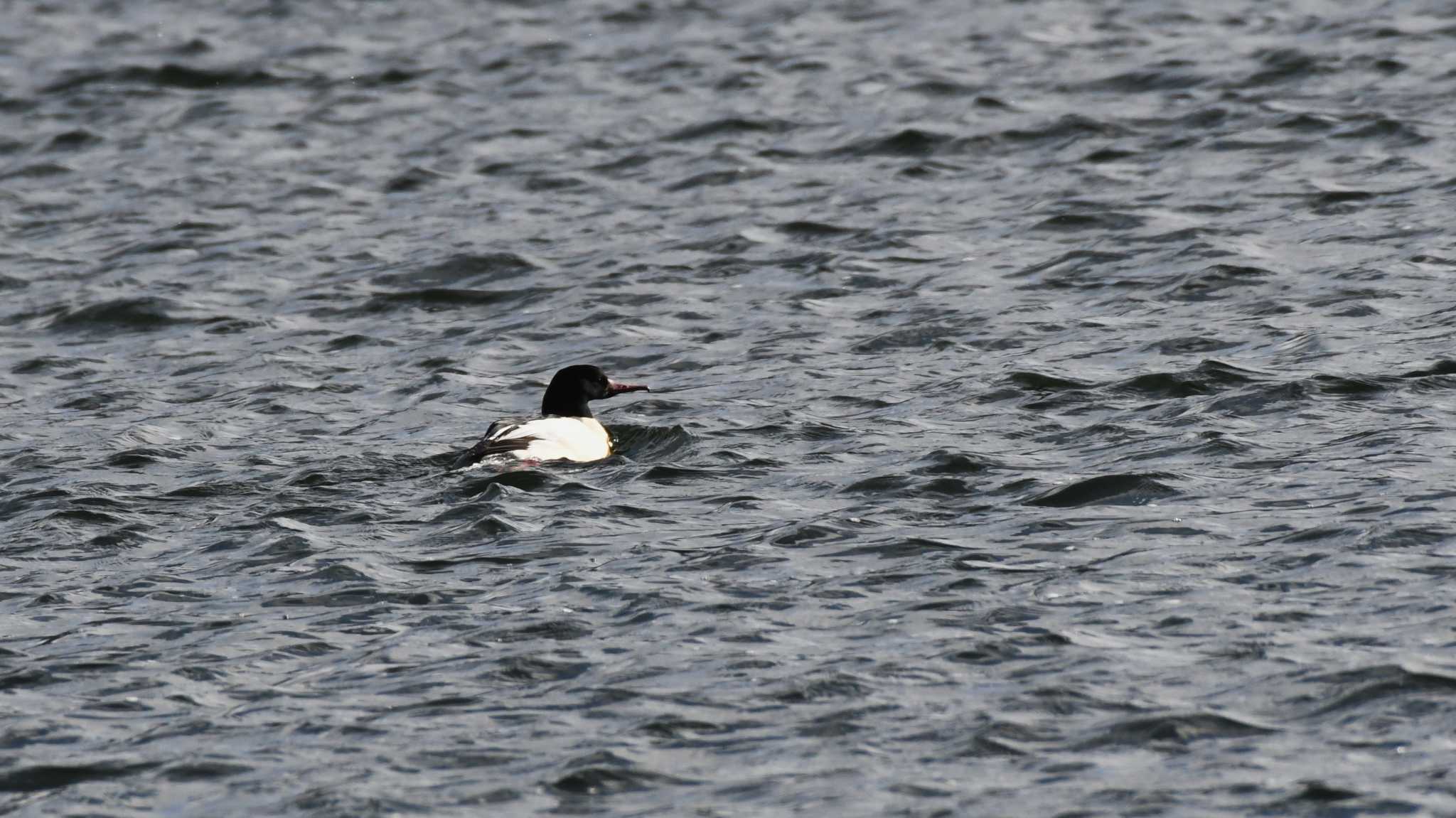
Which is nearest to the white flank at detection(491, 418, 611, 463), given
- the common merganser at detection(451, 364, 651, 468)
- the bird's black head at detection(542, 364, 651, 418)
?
the common merganser at detection(451, 364, 651, 468)

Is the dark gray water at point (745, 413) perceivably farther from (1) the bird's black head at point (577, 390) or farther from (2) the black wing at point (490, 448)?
(1) the bird's black head at point (577, 390)

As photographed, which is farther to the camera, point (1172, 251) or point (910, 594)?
point (1172, 251)

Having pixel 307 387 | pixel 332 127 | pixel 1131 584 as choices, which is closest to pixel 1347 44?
pixel 332 127

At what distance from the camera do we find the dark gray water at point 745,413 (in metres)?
9.49

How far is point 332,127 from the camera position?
25.0 metres

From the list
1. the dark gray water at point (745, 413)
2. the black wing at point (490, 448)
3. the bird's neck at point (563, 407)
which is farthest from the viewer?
the bird's neck at point (563, 407)

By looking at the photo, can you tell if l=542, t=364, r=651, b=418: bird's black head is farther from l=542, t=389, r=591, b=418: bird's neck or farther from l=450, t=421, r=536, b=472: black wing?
l=450, t=421, r=536, b=472: black wing

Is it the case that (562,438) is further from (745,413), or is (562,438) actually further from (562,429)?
(745,413)

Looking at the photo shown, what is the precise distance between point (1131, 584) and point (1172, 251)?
8.08 metres

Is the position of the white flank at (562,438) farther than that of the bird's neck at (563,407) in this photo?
No

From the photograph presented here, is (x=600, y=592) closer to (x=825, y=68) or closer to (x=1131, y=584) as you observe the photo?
(x=1131, y=584)

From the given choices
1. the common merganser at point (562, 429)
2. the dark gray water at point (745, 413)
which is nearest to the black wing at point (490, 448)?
the common merganser at point (562, 429)

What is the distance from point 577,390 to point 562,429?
73cm

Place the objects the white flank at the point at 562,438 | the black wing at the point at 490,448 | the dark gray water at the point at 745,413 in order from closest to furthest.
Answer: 1. the dark gray water at the point at 745,413
2. the black wing at the point at 490,448
3. the white flank at the point at 562,438
